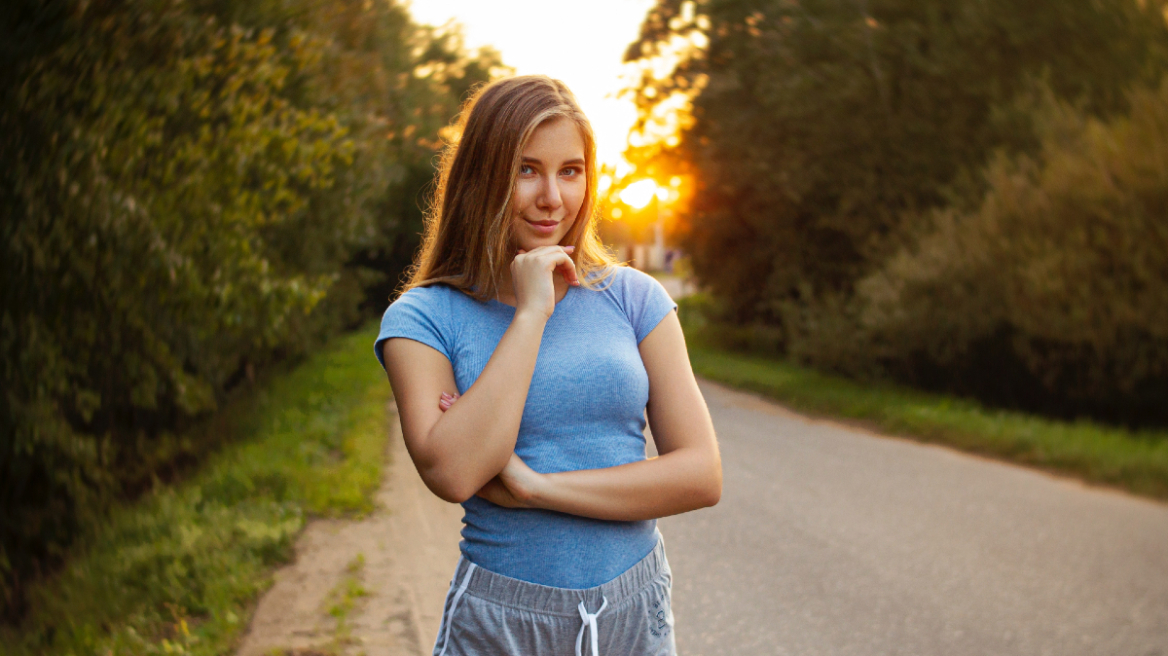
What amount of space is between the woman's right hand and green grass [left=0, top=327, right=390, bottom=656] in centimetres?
310

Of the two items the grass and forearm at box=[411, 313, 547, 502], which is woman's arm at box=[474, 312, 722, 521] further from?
the grass

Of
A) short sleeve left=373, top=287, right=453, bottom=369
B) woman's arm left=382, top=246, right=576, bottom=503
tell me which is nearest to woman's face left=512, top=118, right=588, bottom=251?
woman's arm left=382, top=246, right=576, bottom=503

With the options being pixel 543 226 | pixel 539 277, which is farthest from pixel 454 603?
pixel 543 226

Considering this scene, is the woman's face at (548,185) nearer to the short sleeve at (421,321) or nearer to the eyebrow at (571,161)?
the eyebrow at (571,161)

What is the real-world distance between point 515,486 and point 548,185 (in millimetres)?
620

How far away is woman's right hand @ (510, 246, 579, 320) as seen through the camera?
72.3 inches

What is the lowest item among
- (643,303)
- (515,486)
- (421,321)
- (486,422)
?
(515,486)

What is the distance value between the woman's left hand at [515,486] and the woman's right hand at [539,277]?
27 cm

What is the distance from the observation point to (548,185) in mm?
1948

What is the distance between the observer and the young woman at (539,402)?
181cm

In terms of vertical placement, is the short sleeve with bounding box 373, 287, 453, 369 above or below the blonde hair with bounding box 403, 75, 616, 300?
below

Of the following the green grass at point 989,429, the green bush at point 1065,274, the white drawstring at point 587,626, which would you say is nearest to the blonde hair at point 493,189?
the white drawstring at point 587,626

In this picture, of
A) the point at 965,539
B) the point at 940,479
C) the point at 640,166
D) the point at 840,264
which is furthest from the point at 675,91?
the point at 965,539

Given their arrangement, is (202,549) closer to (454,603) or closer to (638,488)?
(454,603)
